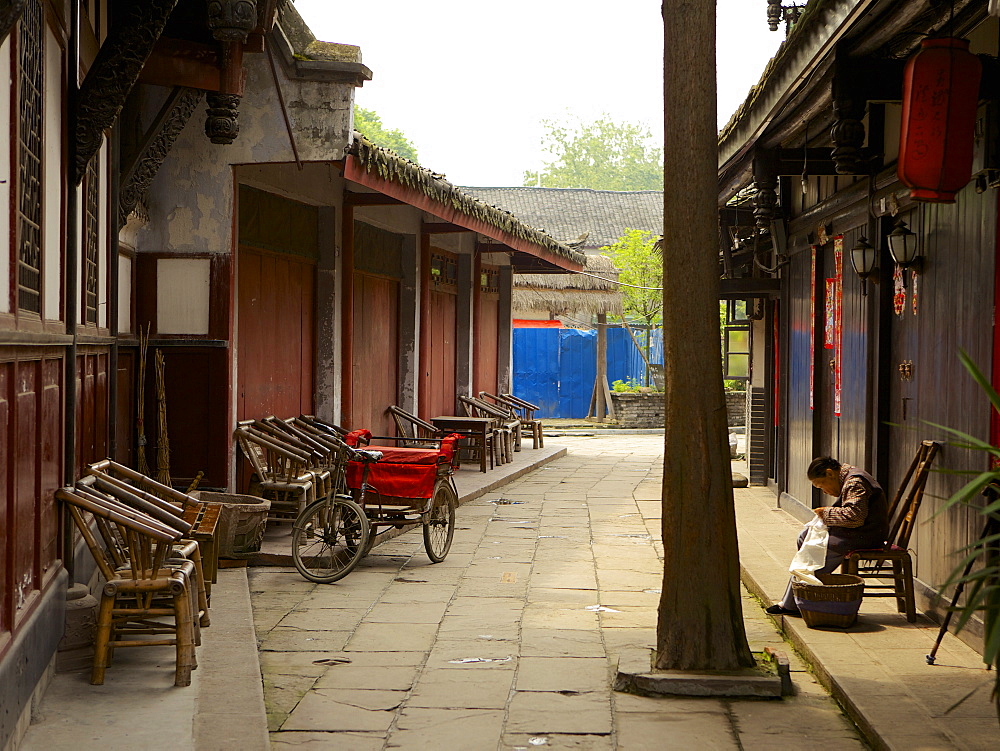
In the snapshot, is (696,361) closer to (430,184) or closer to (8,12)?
(8,12)

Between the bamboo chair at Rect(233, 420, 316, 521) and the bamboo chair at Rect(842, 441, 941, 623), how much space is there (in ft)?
14.6

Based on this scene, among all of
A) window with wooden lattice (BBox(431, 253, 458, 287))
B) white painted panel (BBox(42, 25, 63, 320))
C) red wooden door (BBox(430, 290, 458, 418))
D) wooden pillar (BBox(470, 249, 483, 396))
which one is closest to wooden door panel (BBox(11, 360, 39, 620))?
white painted panel (BBox(42, 25, 63, 320))

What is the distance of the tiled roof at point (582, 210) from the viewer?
38.8 meters

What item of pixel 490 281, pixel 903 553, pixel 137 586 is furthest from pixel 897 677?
pixel 490 281

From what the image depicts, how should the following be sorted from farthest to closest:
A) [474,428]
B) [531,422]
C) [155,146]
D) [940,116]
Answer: [531,422]
[474,428]
[155,146]
[940,116]

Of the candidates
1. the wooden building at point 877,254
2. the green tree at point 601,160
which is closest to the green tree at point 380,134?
the green tree at point 601,160

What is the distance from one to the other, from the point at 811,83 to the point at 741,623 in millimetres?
3387

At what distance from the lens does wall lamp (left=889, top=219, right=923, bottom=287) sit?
716 centimetres

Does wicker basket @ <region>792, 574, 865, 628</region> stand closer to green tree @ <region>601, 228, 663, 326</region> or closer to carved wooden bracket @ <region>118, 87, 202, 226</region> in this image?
carved wooden bracket @ <region>118, 87, 202, 226</region>

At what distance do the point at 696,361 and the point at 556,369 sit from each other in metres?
23.7

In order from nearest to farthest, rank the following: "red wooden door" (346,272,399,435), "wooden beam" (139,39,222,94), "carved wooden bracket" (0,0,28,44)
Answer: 1. "carved wooden bracket" (0,0,28,44)
2. "wooden beam" (139,39,222,94)
3. "red wooden door" (346,272,399,435)

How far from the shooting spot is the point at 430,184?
11.5 m

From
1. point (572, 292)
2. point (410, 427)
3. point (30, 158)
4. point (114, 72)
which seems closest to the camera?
point (30, 158)

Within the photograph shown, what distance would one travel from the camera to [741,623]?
5.44 m
